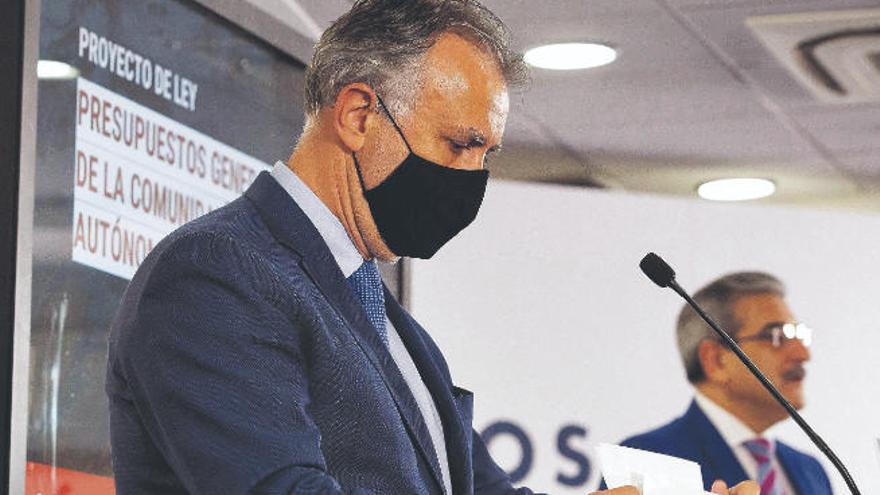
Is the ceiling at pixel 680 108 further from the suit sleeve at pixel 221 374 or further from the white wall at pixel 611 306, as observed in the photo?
the suit sleeve at pixel 221 374

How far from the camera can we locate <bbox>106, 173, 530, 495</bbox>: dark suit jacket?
1.45 m

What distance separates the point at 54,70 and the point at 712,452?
2.38m

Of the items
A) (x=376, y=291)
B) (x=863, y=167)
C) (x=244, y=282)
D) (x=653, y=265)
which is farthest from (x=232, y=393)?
(x=863, y=167)

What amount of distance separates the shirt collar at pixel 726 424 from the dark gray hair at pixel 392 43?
2768mm

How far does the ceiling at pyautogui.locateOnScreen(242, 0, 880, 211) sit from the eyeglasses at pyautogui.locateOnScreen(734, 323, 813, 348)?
2.84 ft

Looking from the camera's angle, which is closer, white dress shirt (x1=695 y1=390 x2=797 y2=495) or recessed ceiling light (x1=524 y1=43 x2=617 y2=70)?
white dress shirt (x1=695 y1=390 x2=797 y2=495)

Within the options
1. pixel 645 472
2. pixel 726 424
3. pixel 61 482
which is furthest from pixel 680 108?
pixel 645 472

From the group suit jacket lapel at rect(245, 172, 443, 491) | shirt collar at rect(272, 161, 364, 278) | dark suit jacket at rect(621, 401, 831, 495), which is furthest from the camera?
dark suit jacket at rect(621, 401, 831, 495)

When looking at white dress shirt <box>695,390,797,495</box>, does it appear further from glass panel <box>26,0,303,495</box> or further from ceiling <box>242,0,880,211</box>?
glass panel <box>26,0,303,495</box>

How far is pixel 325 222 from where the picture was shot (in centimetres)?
169

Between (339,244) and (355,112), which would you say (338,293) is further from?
(355,112)

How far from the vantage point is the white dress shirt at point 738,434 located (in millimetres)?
4367

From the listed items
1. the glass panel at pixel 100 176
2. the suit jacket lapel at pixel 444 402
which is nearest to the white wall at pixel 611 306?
the glass panel at pixel 100 176

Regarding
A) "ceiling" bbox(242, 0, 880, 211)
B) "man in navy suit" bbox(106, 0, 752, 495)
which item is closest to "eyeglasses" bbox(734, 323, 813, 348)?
"ceiling" bbox(242, 0, 880, 211)
